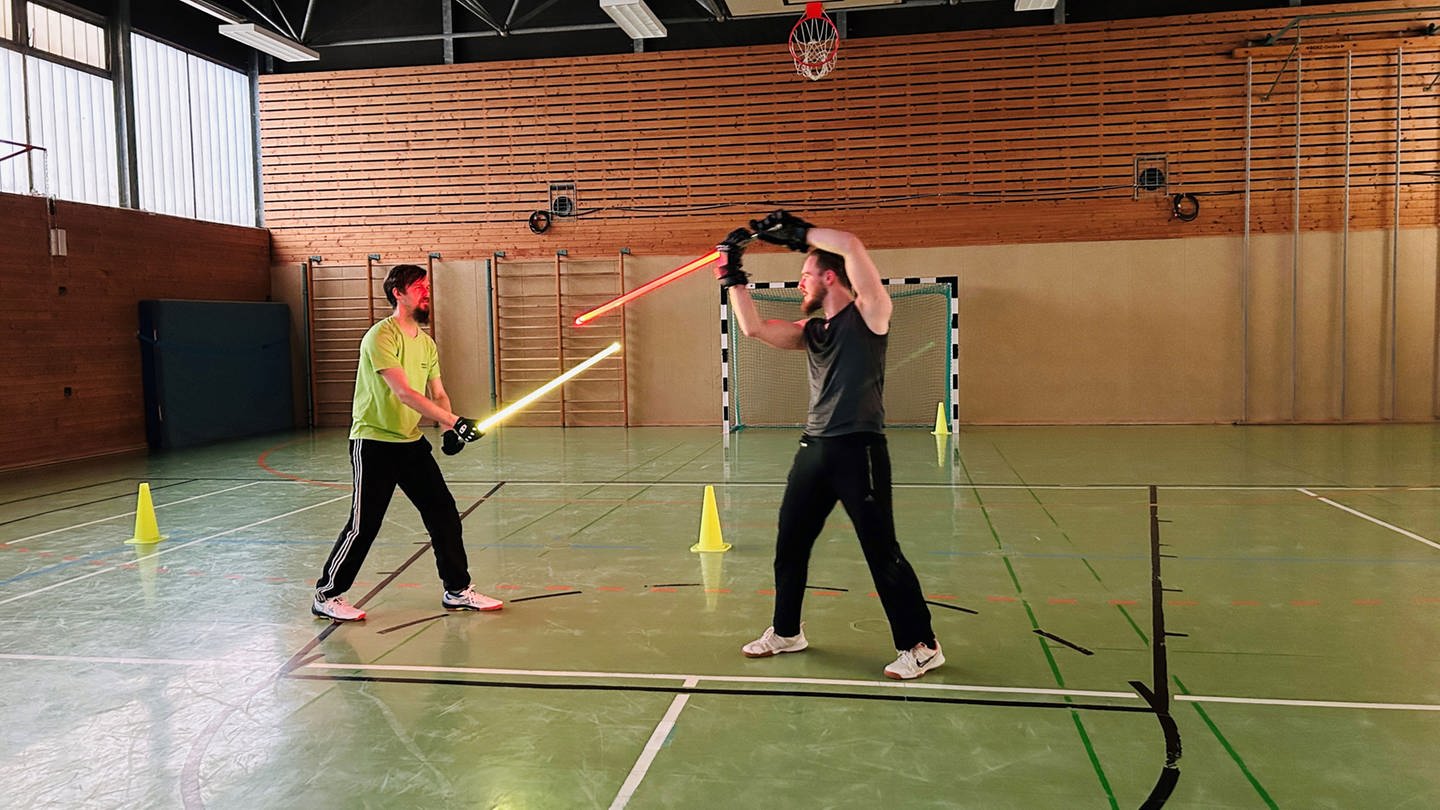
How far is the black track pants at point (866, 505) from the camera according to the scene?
4.29 meters

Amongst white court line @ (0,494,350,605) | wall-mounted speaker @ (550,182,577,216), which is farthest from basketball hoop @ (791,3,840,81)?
white court line @ (0,494,350,605)

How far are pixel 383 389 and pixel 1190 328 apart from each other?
46.8ft

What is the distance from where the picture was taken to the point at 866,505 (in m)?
4.27

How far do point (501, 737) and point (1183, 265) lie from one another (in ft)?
49.4

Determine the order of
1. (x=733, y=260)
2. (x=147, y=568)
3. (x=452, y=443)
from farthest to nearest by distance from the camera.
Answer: (x=147, y=568), (x=452, y=443), (x=733, y=260)

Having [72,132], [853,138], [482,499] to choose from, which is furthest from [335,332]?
[482,499]

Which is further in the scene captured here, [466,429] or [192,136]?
[192,136]

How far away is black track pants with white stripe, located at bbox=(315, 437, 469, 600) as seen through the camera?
5316mm

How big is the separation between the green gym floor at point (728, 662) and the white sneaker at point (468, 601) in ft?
0.31

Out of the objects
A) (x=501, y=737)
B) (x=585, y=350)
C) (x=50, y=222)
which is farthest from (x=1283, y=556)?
(x=50, y=222)

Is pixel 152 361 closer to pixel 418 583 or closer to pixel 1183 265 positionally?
pixel 418 583

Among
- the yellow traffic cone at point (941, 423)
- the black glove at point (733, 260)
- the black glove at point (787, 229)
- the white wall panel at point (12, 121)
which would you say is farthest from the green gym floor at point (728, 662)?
the white wall panel at point (12, 121)

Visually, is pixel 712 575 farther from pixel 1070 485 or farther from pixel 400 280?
pixel 1070 485

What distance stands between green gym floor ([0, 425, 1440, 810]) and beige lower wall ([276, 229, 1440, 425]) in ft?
22.6
